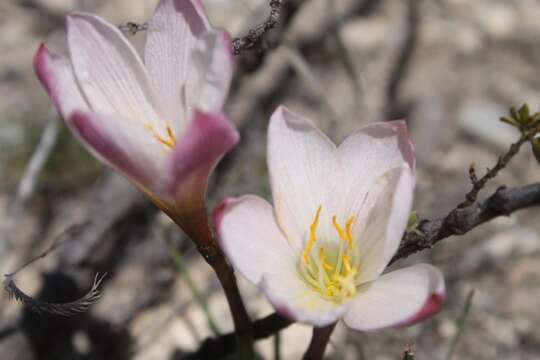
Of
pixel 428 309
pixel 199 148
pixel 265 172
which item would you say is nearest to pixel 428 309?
pixel 428 309

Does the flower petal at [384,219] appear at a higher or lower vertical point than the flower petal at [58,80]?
lower

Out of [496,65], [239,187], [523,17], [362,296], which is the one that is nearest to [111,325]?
[239,187]

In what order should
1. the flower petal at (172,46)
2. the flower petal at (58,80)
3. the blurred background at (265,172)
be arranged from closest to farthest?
the flower petal at (58,80) → the flower petal at (172,46) → the blurred background at (265,172)

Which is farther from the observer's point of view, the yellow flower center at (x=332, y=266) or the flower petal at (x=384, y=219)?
the yellow flower center at (x=332, y=266)

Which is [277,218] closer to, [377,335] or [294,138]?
[294,138]

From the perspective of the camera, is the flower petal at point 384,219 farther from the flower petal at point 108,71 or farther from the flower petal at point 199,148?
the flower petal at point 108,71

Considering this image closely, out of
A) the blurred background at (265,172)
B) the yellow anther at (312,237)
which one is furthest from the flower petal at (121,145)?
the blurred background at (265,172)

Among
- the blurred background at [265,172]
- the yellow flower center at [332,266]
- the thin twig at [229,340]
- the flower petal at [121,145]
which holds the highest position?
the flower petal at [121,145]

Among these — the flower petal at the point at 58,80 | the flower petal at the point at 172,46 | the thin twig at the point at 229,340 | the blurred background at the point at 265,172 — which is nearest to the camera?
the flower petal at the point at 58,80
